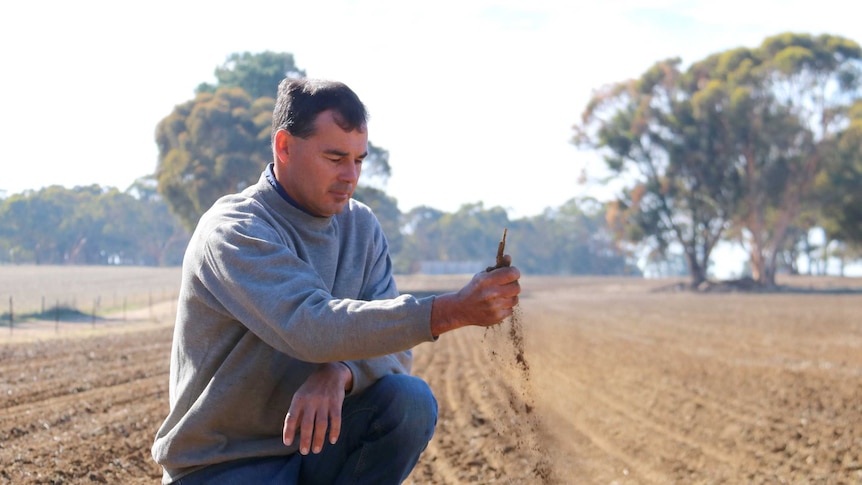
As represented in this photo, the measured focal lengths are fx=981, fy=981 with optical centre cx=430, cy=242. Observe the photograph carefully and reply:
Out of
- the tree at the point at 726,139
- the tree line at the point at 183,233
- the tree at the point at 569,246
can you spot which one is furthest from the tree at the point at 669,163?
the tree at the point at 569,246

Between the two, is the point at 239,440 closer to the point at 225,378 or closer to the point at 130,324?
the point at 225,378

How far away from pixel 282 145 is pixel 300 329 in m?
0.68

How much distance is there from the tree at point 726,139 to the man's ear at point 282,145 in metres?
47.1

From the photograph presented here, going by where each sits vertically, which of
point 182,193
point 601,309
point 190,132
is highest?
point 190,132

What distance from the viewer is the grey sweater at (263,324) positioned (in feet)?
8.30

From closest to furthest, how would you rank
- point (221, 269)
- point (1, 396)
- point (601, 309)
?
point (221, 269) < point (1, 396) < point (601, 309)

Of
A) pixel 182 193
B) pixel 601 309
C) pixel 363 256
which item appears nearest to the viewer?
pixel 363 256

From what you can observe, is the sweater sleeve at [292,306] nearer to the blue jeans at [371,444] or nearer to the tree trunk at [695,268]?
the blue jeans at [371,444]

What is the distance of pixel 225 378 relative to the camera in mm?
2834

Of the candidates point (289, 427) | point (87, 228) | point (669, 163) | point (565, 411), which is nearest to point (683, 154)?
point (669, 163)

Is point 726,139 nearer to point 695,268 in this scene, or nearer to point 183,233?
point 695,268

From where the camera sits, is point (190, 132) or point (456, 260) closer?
point (190, 132)

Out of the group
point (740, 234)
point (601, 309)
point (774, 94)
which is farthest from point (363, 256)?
point (740, 234)

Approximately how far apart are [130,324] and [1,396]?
16384 millimetres
